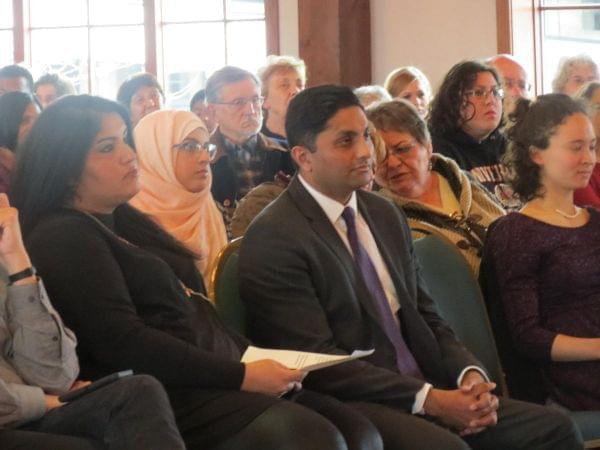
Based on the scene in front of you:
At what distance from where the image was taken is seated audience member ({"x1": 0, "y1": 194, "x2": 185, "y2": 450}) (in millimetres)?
2283

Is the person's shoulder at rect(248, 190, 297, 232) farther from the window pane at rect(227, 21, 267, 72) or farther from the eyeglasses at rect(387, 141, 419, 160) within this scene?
the window pane at rect(227, 21, 267, 72)

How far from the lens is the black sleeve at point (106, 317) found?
101 inches

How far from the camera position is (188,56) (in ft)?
26.5

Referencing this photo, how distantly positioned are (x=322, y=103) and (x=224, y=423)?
91 cm

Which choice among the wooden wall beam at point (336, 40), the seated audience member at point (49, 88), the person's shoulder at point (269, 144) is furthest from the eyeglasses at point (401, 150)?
the wooden wall beam at point (336, 40)

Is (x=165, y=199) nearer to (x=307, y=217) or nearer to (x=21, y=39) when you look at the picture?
(x=307, y=217)

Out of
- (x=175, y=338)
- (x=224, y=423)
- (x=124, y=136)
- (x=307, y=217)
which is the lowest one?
(x=224, y=423)

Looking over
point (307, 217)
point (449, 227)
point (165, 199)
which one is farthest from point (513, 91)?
point (307, 217)

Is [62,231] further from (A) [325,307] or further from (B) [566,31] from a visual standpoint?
(B) [566,31]

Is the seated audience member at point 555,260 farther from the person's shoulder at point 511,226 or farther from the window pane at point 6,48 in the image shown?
the window pane at point 6,48

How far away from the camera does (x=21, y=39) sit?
8.12m

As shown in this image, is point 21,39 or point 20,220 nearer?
point 20,220

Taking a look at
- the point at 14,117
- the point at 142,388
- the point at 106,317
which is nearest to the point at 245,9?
the point at 14,117

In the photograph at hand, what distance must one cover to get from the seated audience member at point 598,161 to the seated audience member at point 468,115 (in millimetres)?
439
